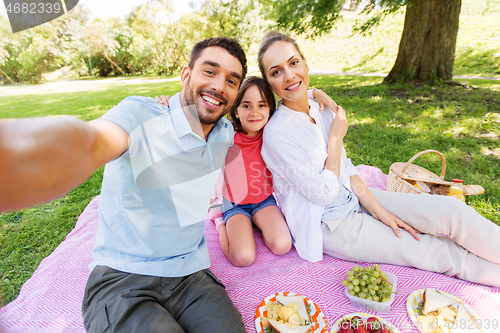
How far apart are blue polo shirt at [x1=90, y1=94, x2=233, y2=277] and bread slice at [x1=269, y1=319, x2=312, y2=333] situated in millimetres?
556

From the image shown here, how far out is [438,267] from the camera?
6.70 feet

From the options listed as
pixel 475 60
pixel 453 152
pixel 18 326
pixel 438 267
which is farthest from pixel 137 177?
pixel 475 60

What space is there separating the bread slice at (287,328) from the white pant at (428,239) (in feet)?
2.39

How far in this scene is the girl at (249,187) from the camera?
2.31 metres

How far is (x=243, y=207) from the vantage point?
2705 millimetres

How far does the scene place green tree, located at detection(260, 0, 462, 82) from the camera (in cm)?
705

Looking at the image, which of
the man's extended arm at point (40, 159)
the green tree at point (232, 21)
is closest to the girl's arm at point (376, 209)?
the man's extended arm at point (40, 159)

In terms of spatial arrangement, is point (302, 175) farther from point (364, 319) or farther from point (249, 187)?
point (364, 319)

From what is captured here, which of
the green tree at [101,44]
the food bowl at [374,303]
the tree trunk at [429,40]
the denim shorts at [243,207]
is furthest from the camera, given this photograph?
the green tree at [101,44]

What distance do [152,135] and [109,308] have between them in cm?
90

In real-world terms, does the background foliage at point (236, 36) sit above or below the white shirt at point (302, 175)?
above

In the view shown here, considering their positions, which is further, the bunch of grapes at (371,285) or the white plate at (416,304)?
the bunch of grapes at (371,285)

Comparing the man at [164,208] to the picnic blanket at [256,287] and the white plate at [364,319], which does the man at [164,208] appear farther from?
the white plate at [364,319]

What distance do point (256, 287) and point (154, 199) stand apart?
41.2 inches
